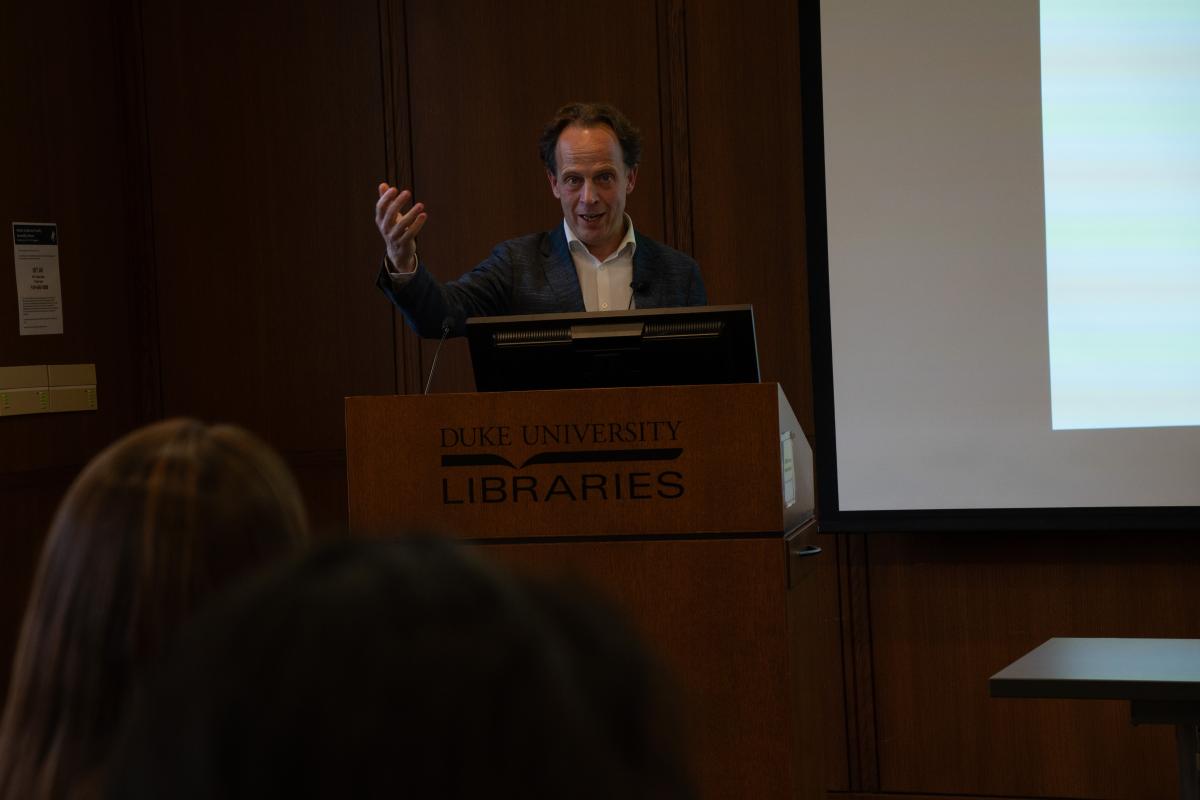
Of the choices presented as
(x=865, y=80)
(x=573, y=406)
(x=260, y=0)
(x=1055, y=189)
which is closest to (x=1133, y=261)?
(x=1055, y=189)

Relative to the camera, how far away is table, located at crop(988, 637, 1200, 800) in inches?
88.0

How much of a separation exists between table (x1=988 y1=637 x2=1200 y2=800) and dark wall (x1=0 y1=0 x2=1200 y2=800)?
1590 millimetres

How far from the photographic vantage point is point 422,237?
181 inches

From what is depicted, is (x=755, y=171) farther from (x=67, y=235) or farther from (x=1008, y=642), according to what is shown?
(x=67, y=235)

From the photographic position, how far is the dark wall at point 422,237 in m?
4.12

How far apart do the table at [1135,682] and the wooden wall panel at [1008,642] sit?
1.48 meters

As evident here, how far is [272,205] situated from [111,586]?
4.17 metres

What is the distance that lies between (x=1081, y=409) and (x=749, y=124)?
1.37 meters

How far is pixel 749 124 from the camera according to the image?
4.36 metres

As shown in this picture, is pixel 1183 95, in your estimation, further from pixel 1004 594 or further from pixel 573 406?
pixel 573 406

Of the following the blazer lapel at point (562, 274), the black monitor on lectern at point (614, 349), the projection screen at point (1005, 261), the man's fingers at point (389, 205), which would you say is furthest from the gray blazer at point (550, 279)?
the projection screen at point (1005, 261)

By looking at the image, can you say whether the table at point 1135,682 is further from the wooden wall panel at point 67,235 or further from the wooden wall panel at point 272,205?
the wooden wall panel at point 67,235

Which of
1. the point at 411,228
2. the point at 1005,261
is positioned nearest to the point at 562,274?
the point at 411,228

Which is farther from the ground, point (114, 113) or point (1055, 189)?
point (114, 113)
